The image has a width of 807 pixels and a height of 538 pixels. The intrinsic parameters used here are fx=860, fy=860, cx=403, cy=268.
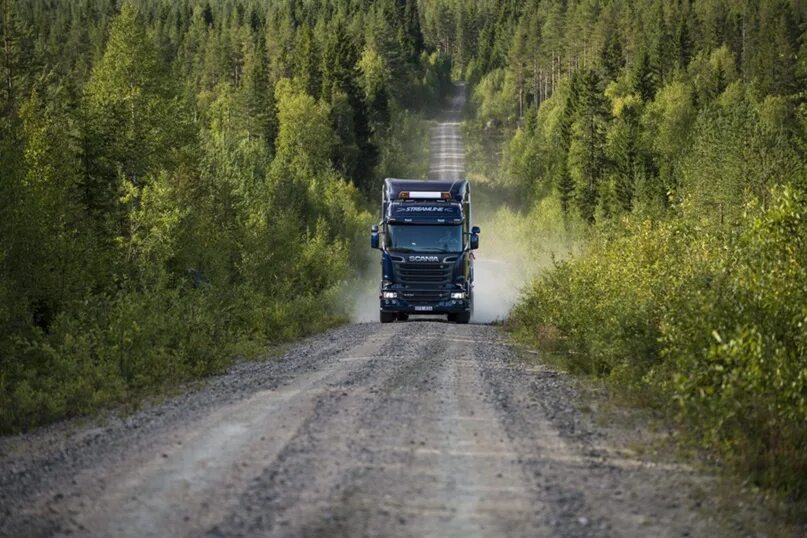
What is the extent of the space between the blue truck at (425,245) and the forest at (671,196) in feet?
7.90

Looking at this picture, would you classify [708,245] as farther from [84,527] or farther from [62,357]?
[84,527]

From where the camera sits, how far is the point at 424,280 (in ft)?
86.9

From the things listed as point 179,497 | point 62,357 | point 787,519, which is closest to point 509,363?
point 62,357

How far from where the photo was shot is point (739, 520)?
22.5ft

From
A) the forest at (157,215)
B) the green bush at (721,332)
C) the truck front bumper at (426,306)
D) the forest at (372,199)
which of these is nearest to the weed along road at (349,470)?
the green bush at (721,332)

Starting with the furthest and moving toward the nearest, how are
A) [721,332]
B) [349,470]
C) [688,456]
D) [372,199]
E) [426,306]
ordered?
[372,199] → [426,306] → [721,332] → [688,456] → [349,470]

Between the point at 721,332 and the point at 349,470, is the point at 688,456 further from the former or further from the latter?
the point at 349,470

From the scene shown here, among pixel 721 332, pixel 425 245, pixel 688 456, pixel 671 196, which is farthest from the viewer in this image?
pixel 425 245

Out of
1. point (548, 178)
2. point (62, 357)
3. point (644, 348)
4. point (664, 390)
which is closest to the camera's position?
point (664, 390)

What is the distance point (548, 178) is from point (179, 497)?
8893 centimetres

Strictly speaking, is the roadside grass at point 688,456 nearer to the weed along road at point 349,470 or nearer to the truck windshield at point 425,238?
the weed along road at point 349,470

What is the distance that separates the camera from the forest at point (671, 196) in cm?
930

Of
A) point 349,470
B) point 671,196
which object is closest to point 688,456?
point 349,470

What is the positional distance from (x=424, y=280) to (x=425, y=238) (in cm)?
131
